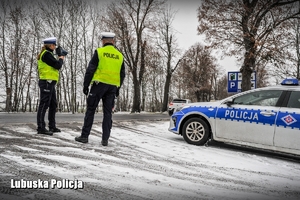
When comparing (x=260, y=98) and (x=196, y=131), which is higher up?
(x=260, y=98)

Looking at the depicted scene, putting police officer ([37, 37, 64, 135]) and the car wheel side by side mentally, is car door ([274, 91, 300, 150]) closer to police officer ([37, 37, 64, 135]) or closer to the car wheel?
the car wheel

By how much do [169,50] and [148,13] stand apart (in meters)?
10.0

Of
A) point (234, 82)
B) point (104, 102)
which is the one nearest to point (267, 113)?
point (104, 102)

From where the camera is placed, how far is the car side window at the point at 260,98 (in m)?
5.28

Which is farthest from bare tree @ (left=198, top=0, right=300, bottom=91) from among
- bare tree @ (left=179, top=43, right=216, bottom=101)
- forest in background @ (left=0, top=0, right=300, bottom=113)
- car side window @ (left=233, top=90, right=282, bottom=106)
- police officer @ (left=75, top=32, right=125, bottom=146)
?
bare tree @ (left=179, top=43, right=216, bottom=101)

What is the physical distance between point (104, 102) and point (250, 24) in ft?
31.6

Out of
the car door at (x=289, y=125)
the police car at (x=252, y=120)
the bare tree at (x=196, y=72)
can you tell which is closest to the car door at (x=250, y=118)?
the police car at (x=252, y=120)

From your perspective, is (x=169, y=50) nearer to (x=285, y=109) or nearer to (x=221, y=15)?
(x=221, y=15)

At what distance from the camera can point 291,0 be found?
38.7 ft

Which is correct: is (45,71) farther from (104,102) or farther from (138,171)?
(138,171)

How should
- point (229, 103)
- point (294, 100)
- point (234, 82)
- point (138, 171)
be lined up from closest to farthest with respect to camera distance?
point (138, 171)
point (294, 100)
point (229, 103)
point (234, 82)

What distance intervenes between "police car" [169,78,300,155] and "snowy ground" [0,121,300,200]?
0.34 m

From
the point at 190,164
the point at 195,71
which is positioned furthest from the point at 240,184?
the point at 195,71

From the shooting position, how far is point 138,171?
3.44m
